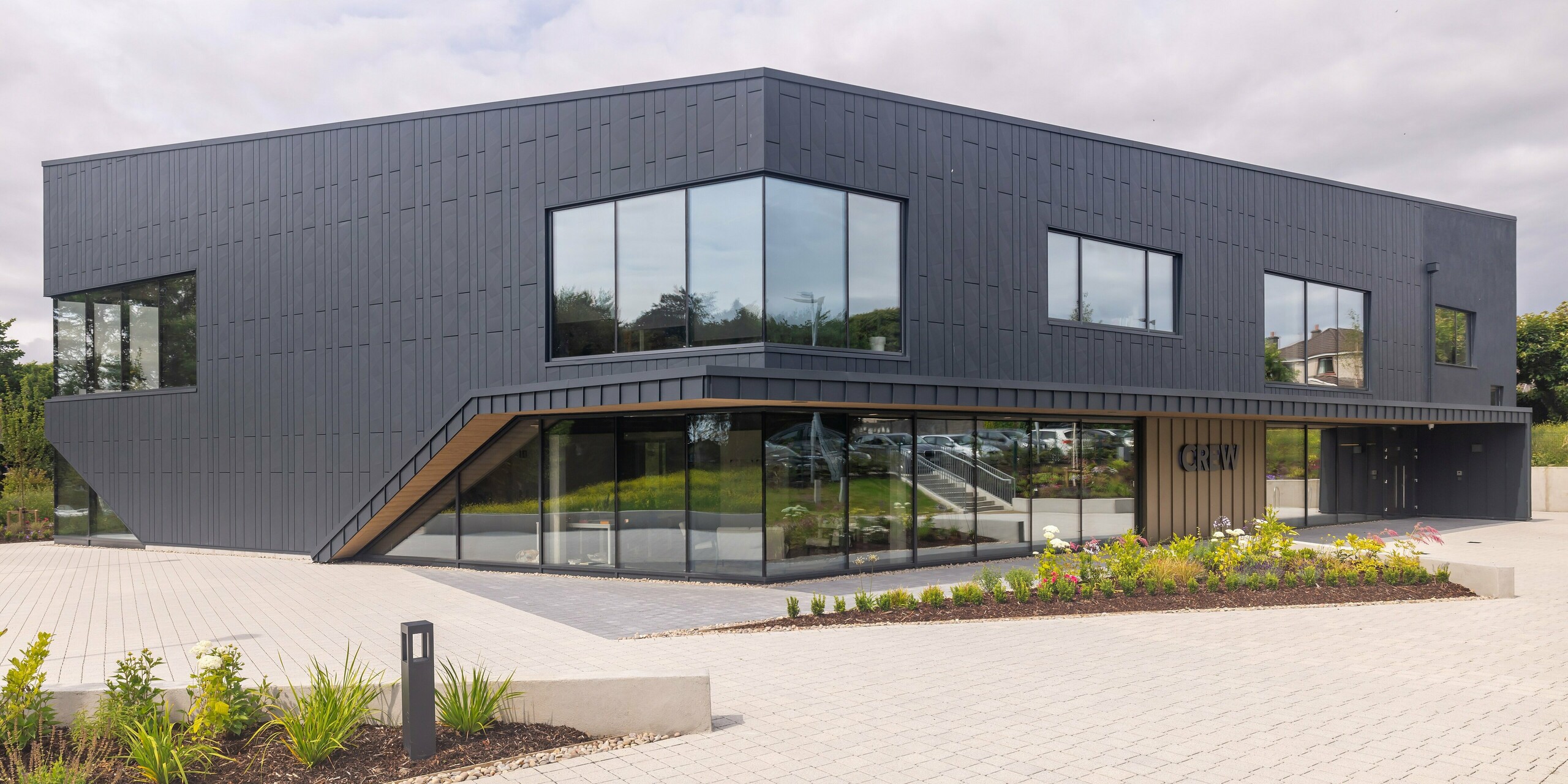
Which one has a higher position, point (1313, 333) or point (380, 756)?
point (1313, 333)

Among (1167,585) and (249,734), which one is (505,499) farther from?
(1167,585)

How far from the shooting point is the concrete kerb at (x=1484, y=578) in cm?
1261

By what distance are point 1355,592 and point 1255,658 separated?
4.57 metres

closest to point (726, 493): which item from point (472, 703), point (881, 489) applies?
point (881, 489)

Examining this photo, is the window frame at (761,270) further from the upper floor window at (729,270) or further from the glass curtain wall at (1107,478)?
the glass curtain wall at (1107,478)

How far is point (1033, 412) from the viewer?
53.5ft

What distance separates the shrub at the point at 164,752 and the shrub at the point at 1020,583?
8364mm

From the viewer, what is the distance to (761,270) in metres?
13.2

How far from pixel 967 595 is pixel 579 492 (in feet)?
22.0

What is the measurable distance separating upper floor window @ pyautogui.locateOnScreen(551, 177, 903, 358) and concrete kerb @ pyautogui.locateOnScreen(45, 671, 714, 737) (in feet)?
23.3

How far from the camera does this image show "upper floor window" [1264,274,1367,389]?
2036 centimetres

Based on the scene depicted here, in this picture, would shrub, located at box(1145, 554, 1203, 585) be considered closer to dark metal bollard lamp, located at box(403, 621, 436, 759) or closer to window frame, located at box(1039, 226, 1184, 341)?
window frame, located at box(1039, 226, 1184, 341)

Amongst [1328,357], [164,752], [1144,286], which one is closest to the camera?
[164,752]

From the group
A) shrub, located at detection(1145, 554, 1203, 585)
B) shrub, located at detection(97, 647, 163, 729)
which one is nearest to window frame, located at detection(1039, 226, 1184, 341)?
shrub, located at detection(1145, 554, 1203, 585)
